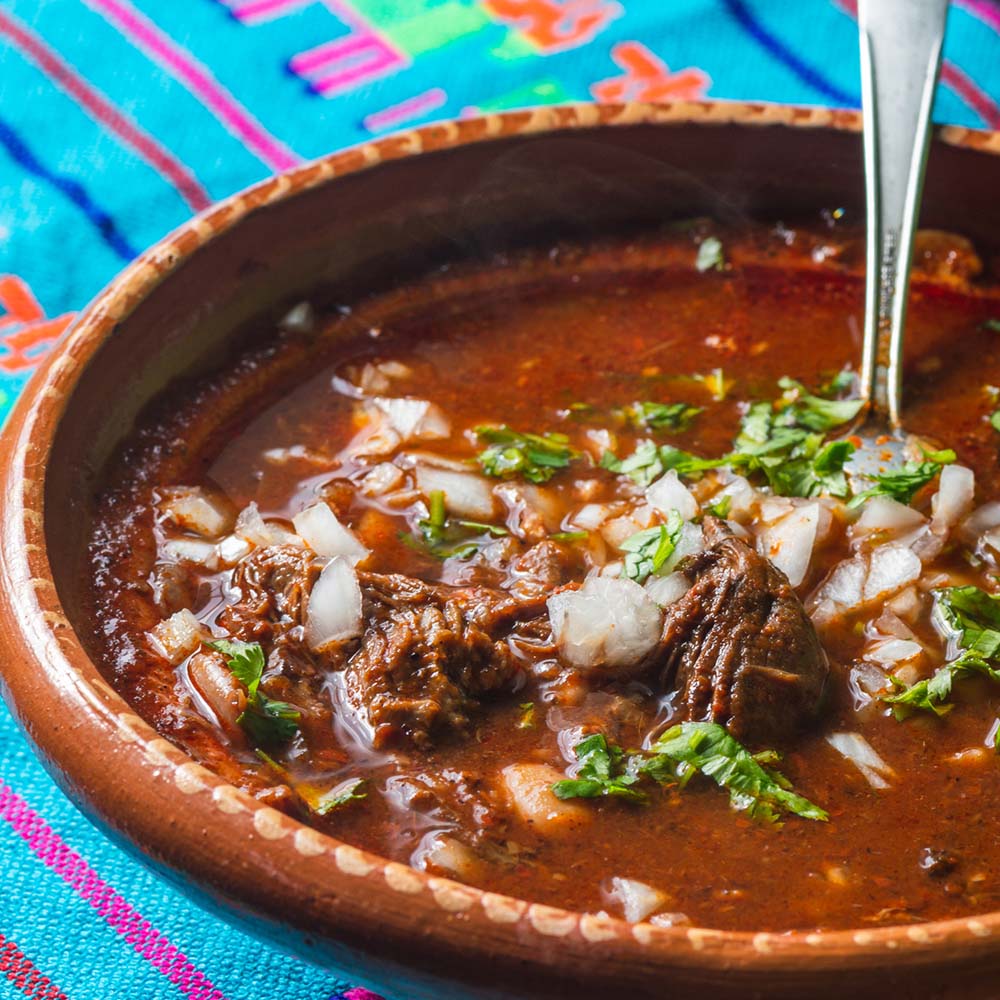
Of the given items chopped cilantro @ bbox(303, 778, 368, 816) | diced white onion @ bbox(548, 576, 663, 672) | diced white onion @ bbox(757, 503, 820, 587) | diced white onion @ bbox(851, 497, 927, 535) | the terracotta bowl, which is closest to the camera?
the terracotta bowl

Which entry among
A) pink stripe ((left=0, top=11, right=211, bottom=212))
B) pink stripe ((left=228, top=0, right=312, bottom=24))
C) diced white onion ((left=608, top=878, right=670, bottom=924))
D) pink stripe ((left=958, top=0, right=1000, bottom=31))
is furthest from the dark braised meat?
pink stripe ((left=958, top=0, right=1000, bottom=31))

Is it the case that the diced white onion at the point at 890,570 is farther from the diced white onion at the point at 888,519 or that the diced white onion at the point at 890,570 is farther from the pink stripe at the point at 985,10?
the pink stripe at the point at 985,10

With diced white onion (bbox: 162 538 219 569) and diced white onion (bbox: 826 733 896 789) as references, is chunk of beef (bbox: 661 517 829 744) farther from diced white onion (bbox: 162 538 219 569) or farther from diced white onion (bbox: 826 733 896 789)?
diced white onion (bbox: 162 538 219 569)

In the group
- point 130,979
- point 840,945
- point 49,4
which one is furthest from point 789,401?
point 49,4

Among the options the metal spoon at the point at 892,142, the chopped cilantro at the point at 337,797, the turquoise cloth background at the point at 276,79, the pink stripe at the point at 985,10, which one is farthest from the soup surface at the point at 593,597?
the pink stripe at the point at 985,10

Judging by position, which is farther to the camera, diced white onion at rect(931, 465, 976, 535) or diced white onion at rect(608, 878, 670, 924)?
diced white onion at rect(931, 465, 976, 535)

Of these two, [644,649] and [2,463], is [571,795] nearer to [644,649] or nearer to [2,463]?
[644,649]
